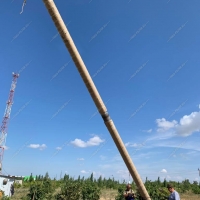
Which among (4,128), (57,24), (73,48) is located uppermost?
(4,128)

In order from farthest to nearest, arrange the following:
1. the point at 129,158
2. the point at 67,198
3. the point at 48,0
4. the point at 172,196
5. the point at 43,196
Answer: the point at 43,196
the point at 67,198
the point at 172,196
the point at 129,158
the point at 48,0

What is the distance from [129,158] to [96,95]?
58cm

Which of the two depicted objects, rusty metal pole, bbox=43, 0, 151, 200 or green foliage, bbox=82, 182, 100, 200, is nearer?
rusty metal pole, bbox=43, 0, 151, 200

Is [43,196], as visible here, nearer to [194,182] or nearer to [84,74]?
[84,74]

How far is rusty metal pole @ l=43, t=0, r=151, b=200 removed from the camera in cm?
178

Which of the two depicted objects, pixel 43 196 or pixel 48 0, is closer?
pixel 48 0

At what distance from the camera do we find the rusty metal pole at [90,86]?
70.1 inches

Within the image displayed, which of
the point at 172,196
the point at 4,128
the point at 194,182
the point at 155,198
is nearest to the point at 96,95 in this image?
the point at 172,196

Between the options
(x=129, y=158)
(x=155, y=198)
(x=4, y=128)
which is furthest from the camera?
(x=4, y=128)

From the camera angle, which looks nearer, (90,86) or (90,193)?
(90,86)

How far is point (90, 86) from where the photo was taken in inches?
72.6

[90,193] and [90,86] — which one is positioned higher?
[90,86]

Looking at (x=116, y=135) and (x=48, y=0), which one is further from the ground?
(x=48, y=0)

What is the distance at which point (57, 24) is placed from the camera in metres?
1.78
